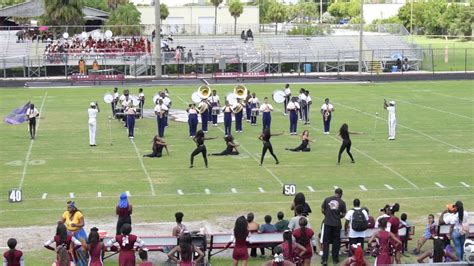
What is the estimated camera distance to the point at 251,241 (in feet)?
55.7

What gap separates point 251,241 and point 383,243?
8.43ft

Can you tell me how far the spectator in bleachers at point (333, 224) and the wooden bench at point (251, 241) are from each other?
842 mm

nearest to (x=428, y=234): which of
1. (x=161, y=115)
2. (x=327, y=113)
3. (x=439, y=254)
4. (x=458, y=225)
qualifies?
(x=458, y=225)

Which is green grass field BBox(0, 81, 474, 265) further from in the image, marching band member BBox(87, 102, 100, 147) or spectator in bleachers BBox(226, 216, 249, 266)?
spectator in bleachers BBox(226, 216, 249, 266)

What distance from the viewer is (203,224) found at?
2058cm

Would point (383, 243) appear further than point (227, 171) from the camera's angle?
No

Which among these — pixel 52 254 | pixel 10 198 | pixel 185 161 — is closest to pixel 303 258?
pixel 52 254

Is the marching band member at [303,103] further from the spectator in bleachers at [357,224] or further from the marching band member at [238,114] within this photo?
the spectator in bleachers at [357,224]

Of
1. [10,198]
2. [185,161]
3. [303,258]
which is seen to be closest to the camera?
[303,258]

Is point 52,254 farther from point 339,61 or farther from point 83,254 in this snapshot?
point 339,61

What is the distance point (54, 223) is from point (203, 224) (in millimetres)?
3354

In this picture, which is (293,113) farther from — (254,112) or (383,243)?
(383,243)

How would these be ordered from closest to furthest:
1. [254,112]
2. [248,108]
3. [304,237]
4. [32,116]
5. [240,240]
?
1. [304,237]
2. [240,240]
3. [32,116]
4. [254,112]
5. [248,108]

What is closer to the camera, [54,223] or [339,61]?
[54,223]
